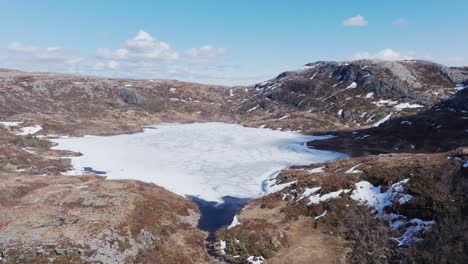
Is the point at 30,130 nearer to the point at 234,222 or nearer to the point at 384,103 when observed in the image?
the point at 234,222

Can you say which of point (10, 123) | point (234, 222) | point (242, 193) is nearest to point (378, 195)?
point (234, 222)

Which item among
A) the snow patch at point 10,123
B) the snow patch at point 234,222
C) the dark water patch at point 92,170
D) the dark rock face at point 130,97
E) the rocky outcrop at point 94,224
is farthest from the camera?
the dark rock face at point 130,97

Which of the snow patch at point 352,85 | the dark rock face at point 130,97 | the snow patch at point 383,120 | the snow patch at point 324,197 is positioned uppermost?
the snow patch at point 352,85

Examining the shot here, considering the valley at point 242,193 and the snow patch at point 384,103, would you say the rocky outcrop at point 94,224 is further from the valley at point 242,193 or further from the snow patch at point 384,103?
the snow patch at point 384,103

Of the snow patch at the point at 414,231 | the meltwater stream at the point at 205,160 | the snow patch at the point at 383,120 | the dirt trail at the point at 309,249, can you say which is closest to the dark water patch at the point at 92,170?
the meltwater stream at the point at 205,160

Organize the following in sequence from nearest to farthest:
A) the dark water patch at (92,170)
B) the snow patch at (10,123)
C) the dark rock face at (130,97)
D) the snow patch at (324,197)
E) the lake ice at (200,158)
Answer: the snow patch at (324,197) → the lake ice at (200,158) → the dark water patch at (92,170) → the snow patch at (10,123) → the dark rock face at (130,97)

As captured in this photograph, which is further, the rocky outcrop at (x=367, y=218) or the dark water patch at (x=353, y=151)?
the dark water patch at (x=353, y=151)

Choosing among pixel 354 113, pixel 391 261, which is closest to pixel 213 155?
pixel 391 261
